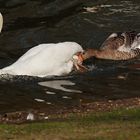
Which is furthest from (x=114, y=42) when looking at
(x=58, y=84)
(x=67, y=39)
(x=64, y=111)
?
(x=64, y=111)

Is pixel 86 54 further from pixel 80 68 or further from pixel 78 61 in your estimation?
pixel 80 68

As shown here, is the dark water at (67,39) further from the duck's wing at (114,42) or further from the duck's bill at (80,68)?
the duck's wing at (114,42)

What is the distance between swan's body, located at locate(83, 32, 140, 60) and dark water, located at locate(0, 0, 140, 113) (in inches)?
10.9

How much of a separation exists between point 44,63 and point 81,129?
5.88 m

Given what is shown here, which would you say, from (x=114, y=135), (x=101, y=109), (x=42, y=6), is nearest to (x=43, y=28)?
(x=42, y=6)

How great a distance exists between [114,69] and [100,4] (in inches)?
243

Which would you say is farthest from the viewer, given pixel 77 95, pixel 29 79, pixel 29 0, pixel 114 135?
pixel 29 0

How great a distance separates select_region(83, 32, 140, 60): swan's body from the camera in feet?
54.0

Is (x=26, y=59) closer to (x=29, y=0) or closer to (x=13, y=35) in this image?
(x=13, y=35)

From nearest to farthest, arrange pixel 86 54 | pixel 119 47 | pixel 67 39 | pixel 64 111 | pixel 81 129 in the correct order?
pixel 81 129 < pixel 64 111 < pixel 86 54 < pixel 119 47 < pixel 67 39

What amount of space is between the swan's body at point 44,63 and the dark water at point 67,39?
7.1 inches

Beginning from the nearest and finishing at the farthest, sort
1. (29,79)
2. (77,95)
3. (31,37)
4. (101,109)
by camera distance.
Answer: (101,109) → (77,95) → (29,79) → (31,37)

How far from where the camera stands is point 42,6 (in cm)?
2086

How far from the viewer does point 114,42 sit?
55.8 feet
